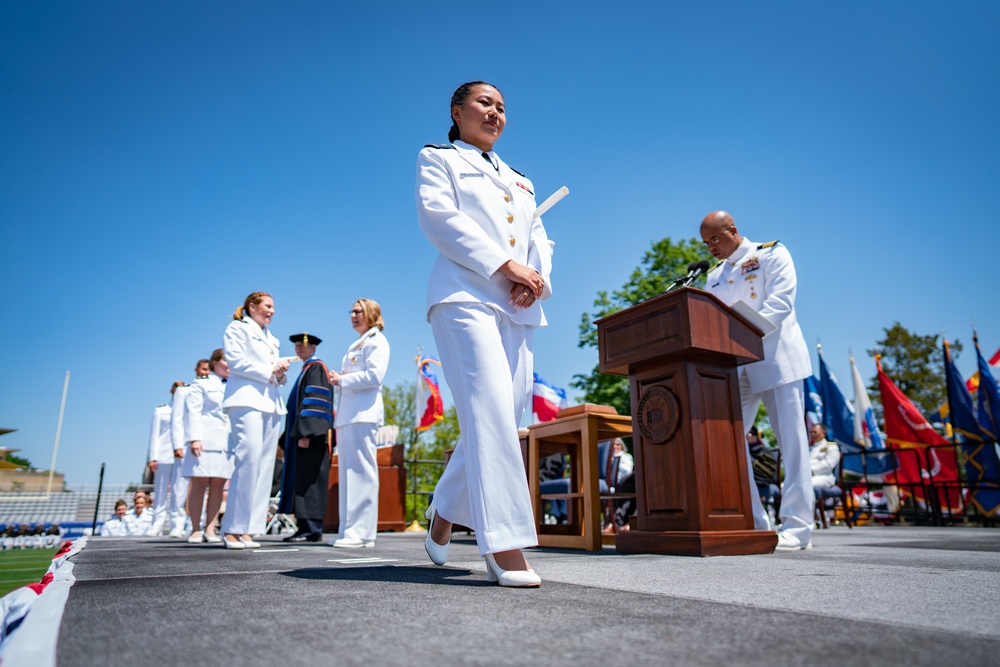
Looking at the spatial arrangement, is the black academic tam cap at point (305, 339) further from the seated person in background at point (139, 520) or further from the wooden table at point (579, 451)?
the seated person in background at point (139, 520)

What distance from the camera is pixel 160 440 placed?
12.1 m

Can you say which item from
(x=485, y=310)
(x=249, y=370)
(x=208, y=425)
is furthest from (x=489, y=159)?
(x=208, y=425)

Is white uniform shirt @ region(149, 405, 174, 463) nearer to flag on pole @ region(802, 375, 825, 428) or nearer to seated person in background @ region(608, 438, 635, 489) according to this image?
seated person in background @ region(608, 438, 635, 489)

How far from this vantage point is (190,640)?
1229 millimetres

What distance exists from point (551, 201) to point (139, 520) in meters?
12.9

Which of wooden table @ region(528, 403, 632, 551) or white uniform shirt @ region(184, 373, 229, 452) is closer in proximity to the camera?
wooden table @ region(528, 403, 632, 551)

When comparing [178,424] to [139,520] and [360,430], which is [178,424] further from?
[139,520]

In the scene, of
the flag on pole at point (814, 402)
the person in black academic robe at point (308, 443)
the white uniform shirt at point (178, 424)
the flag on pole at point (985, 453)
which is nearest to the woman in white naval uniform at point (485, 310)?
the person in black academic robe at point (308, 443)

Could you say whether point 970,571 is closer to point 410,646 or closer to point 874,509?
point 410,646

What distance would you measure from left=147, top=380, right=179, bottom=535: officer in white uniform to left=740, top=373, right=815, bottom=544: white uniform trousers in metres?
10.7

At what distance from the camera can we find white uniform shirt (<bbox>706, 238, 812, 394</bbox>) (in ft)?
15.8

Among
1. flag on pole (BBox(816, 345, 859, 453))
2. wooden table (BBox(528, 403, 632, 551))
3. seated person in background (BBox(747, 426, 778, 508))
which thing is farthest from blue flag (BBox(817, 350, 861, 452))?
wooden table (BBox(528, 403, 632, 551))

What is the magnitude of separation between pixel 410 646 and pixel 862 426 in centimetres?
2251

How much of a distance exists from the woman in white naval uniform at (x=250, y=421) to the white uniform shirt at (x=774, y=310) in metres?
3.99
